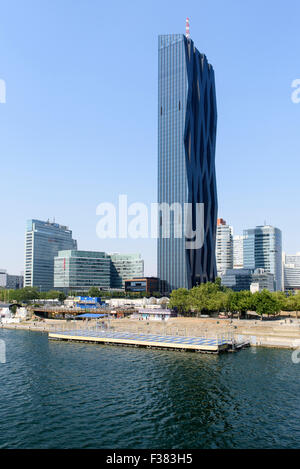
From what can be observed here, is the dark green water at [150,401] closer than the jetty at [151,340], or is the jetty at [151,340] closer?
the dark green water at [150,401]

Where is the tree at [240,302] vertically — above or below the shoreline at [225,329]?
above

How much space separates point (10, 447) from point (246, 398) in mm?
32200

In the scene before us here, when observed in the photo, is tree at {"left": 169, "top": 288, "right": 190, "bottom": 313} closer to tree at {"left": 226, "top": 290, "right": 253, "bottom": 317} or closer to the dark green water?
tree at {"left": 226, "top": 290, "right": 253, "bottom": 317}

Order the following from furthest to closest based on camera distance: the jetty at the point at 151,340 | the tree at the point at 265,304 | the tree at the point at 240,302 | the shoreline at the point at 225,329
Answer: the tree at the point at 240,302 < the tree at the point at 265,304 < the shoreline at the point at 225,329 < the jetty at the point at 151,340

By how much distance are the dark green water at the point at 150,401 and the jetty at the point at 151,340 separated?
5.47m

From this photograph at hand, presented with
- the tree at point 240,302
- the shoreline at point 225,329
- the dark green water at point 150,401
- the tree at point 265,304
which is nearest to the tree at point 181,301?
the shoreline at point 225,329

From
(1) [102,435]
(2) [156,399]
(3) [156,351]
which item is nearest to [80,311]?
(3) [156,351]

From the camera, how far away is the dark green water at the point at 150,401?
141 feet

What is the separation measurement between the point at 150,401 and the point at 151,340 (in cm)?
4572

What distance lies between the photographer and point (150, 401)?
55.0 m

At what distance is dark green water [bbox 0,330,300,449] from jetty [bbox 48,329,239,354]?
5.47 m

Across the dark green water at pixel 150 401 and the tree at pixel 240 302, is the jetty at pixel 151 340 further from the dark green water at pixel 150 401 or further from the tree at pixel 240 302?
the tree at pixel 240 302

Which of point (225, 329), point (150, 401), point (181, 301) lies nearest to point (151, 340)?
point (225, 329)

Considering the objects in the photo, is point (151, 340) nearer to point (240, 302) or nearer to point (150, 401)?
point (150, 401)
